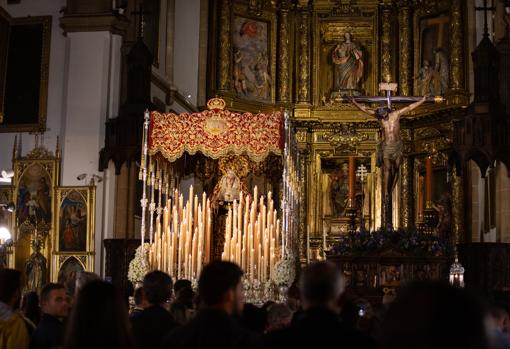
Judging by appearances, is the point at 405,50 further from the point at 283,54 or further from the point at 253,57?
the point at 253,57

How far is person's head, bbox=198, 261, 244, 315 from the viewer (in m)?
4.47

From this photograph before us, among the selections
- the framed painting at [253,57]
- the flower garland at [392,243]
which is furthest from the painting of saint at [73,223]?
the framed painting at [253,57]

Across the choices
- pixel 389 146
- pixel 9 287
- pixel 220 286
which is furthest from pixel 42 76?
pixel 220 286

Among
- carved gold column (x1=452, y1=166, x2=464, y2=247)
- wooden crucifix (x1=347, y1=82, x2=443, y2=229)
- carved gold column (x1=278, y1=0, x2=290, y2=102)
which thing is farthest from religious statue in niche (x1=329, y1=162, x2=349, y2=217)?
wooden crucifix (x1=347, y1=82, x2=443, y2=229)

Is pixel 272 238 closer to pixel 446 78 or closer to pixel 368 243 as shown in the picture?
pixel 368 243

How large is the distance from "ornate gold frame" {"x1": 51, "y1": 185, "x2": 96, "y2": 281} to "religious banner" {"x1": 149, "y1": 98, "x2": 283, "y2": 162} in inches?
81.2

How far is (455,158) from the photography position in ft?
59.2

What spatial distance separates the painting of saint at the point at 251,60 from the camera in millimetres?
23297

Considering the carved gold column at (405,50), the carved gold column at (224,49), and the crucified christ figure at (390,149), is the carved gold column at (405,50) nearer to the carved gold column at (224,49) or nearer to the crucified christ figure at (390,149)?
the carved gold column at (224,49)

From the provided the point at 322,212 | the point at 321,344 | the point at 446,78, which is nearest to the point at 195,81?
the point at 322,212

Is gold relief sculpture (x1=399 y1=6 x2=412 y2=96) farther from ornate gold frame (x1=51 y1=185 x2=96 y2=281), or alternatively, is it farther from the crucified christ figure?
ornate gold frame (x1=51 y1=185 x2=96 y2=281)

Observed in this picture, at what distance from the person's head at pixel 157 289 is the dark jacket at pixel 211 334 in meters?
1.31

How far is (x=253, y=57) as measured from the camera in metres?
23.6

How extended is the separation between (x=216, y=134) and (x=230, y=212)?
1.43 m
